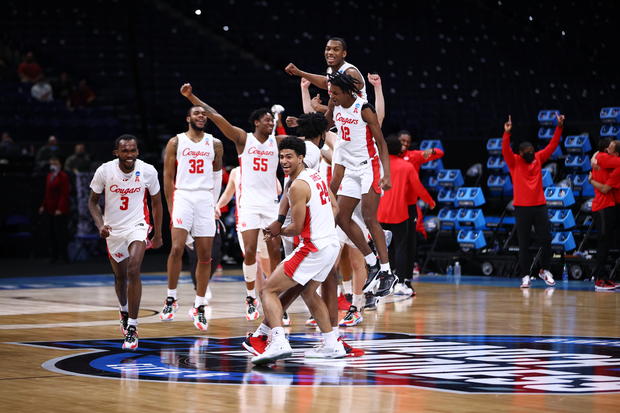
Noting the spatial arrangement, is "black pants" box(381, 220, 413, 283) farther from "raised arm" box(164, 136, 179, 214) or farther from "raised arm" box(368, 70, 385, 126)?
"raised arm" box(164, 136, 179, 214)

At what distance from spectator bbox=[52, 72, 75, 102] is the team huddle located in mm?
13172

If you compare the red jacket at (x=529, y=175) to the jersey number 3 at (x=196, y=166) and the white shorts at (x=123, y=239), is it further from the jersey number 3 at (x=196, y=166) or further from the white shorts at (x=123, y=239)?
the white shorts at (x=123, y=239)

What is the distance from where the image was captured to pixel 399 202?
13344 millimetres

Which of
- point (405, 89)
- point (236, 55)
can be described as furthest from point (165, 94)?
point (405, 89)

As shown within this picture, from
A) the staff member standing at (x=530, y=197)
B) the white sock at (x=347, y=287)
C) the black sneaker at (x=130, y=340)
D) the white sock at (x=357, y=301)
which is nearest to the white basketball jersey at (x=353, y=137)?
the white sock at (x=357, y=301)

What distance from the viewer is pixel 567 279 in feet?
52.1

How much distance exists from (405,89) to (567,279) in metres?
7.66

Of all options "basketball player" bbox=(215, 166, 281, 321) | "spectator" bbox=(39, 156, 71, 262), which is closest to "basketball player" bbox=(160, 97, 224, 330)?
"basketball player" bbox=(215, 166, 281, 321)

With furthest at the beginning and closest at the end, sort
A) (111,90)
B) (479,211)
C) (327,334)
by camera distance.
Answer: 1. (111,90)
2. (479,211)
3. (327,334)

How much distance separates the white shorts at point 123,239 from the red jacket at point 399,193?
4.99m

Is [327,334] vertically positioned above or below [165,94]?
below

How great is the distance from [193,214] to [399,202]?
374 centimetres

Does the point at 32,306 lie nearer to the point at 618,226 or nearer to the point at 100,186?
the point at 100,186

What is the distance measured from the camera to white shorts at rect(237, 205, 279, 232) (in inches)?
411
